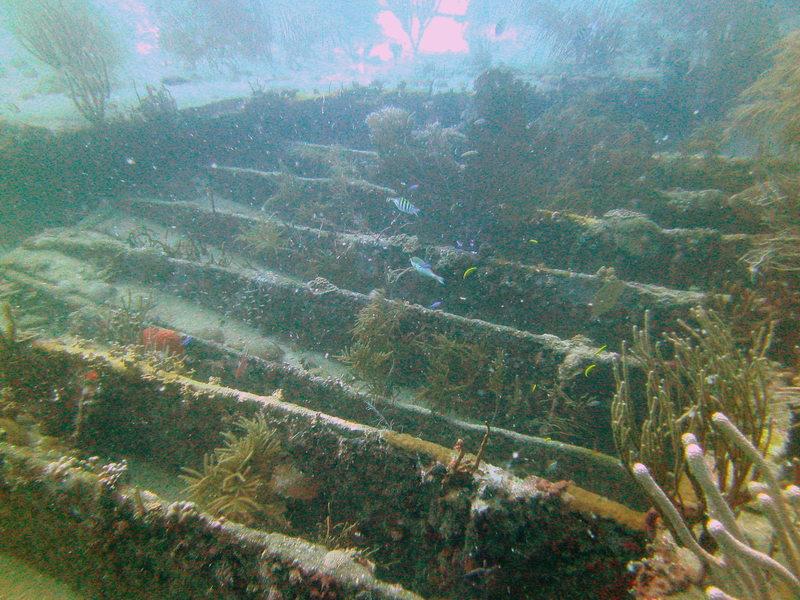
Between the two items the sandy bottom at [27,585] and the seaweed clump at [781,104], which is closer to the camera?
the sandy bottom at [27,585]

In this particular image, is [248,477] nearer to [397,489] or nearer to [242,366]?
[397,489]

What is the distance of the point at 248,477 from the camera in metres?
3.75

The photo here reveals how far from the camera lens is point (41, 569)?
3109mm

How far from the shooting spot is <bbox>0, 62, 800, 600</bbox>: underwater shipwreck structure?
106 inches

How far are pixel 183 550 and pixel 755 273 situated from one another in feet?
25.3

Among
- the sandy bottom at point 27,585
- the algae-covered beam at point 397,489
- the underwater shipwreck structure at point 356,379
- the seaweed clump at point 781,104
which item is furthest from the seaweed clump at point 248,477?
the seaweed clump at point 781,104

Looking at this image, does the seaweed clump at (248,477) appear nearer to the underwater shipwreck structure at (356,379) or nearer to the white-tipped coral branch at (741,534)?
the underwater shipwreck structure at (356,379)

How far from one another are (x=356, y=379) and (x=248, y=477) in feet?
7.13

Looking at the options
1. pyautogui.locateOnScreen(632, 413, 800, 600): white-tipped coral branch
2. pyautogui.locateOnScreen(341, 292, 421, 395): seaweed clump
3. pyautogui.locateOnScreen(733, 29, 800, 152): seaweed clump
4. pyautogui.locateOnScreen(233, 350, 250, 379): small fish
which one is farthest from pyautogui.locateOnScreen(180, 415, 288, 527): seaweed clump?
pyautogui.locateOnScreen(733, 29, 800, 152): seaweed clump

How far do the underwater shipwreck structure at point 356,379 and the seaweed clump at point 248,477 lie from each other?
0.08ft

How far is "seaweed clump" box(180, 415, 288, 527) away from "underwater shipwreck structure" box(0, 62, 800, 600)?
24 millimetres

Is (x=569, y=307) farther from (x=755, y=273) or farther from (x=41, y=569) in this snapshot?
(x=41, y=569)

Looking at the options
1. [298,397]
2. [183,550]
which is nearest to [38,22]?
[298,397]

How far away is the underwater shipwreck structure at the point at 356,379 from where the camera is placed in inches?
106
